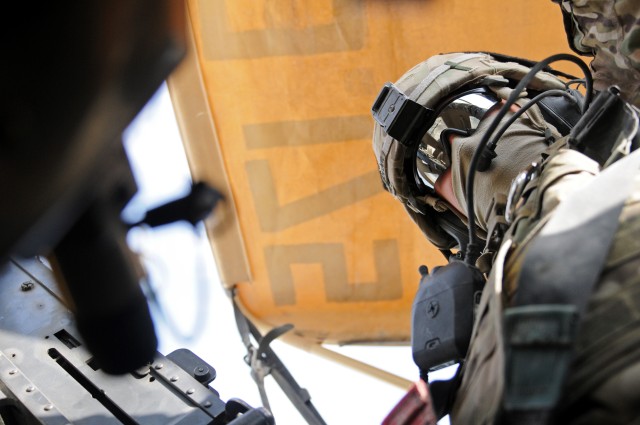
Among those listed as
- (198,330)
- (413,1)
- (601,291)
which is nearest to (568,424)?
(601,291)

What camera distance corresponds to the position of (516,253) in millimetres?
832

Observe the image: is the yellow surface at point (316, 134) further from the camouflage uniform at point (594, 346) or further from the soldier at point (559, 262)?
the camouflage uniform at point (594, 346)

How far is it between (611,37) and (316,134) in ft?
4.09

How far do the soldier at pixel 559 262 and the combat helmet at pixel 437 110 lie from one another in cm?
2

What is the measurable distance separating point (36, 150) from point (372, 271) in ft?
6.41

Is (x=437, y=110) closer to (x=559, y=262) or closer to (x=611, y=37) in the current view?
(x=611, y=37)

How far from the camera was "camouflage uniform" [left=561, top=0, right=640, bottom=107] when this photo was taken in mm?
1123

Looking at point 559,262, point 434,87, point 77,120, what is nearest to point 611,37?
point 434,87

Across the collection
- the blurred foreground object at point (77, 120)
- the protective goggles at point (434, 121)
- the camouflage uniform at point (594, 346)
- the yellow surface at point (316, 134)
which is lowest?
the yellow surface at point (316, 134)

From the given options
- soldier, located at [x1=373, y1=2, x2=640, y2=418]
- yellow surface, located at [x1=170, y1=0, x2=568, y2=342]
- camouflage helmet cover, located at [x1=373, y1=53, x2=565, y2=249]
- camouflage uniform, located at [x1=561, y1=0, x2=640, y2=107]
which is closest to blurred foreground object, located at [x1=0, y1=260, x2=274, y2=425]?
soldier, located at [x1=373, y1=2, x2=640, y2=418]

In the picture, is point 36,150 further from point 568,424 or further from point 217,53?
point 217,53

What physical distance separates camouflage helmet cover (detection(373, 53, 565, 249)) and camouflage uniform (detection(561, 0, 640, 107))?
0.37 feet

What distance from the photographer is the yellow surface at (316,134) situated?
222 cm

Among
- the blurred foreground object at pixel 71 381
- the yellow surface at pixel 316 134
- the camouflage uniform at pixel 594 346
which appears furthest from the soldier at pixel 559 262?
the yellow surface at pixel 316 134
